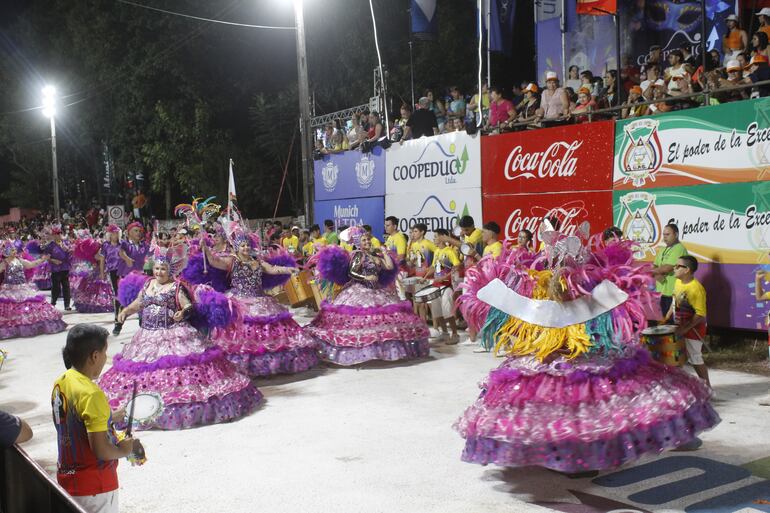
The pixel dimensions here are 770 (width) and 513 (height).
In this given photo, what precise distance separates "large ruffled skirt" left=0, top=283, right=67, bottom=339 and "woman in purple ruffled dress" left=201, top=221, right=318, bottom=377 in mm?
6604

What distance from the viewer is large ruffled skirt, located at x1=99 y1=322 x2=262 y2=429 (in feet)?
25.0

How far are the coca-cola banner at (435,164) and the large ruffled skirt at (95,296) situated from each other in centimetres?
702

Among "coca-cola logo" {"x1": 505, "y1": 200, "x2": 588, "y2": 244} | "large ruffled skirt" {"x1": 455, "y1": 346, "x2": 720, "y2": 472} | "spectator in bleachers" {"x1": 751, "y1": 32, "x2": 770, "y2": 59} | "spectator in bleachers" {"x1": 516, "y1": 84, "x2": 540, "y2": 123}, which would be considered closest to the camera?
"large ruffled skirt" {"x1": 455, "y1": 346, "x2": 720, "y2": 472}

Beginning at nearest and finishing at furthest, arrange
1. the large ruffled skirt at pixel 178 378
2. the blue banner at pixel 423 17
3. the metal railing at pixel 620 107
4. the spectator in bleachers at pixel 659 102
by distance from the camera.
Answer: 1. the large ruffled skirt at pixel 178 378
2. the metal railing at pixel 620 107
3. the spectator in bleachers at pixel 659 102
4. the blue banner at pixel 423 17

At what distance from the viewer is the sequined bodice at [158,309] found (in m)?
7.89

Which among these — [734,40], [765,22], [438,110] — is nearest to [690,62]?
[734,40]

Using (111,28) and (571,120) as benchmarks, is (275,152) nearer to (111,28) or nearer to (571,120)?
(111,28)

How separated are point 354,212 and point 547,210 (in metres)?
6.47

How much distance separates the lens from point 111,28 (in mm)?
33031

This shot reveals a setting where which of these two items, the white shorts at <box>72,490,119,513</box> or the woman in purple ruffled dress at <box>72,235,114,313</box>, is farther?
the woman in purple ruffled dress at <box>72,235,114,313</box>

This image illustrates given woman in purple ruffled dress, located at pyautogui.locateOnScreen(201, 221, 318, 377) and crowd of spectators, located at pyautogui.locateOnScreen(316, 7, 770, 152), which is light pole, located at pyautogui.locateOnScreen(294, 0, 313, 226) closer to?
crowd of spectators, located at pyautogui.locateOnScreen(316, 7, 770, 152)

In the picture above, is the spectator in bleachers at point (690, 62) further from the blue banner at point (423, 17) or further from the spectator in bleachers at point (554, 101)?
the blue banner at point (423, 17)

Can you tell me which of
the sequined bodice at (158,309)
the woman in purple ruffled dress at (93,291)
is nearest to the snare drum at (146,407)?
the sequined bodice at (158,309)

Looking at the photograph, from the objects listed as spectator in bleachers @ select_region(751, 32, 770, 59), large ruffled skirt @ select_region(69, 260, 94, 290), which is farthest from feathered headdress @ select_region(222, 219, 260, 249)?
large ruffled skirt @ select_region(69, 260, 94, 290)
